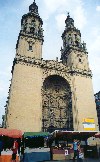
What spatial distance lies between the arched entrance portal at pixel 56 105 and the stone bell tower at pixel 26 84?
279 cm

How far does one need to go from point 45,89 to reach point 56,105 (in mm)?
3190

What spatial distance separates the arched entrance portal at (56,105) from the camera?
27431 mm

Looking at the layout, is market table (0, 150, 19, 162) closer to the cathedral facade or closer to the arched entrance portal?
the cathedral facade

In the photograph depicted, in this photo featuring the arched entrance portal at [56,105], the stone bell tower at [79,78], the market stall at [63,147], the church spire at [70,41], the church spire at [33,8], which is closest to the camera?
the market stall at [63,147]

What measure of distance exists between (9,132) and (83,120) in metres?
16.9

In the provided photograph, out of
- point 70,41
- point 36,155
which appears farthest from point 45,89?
point 36,155

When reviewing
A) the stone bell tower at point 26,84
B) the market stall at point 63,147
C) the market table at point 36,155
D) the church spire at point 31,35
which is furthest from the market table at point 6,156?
the church spire at point 31,35

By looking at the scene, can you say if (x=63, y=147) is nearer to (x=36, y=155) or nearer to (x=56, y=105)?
(x=36, y=155)

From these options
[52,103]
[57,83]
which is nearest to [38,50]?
[57,83]

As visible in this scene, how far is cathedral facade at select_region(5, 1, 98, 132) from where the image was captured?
2411 cm

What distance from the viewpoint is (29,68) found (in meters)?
27.6

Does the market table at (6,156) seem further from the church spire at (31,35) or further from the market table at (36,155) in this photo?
the church spire at (31,35)

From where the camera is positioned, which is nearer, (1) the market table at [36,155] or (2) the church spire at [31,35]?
(1) the market table at [36,155]

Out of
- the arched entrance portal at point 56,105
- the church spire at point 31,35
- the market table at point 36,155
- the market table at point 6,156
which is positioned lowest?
the market table at point 36,155
